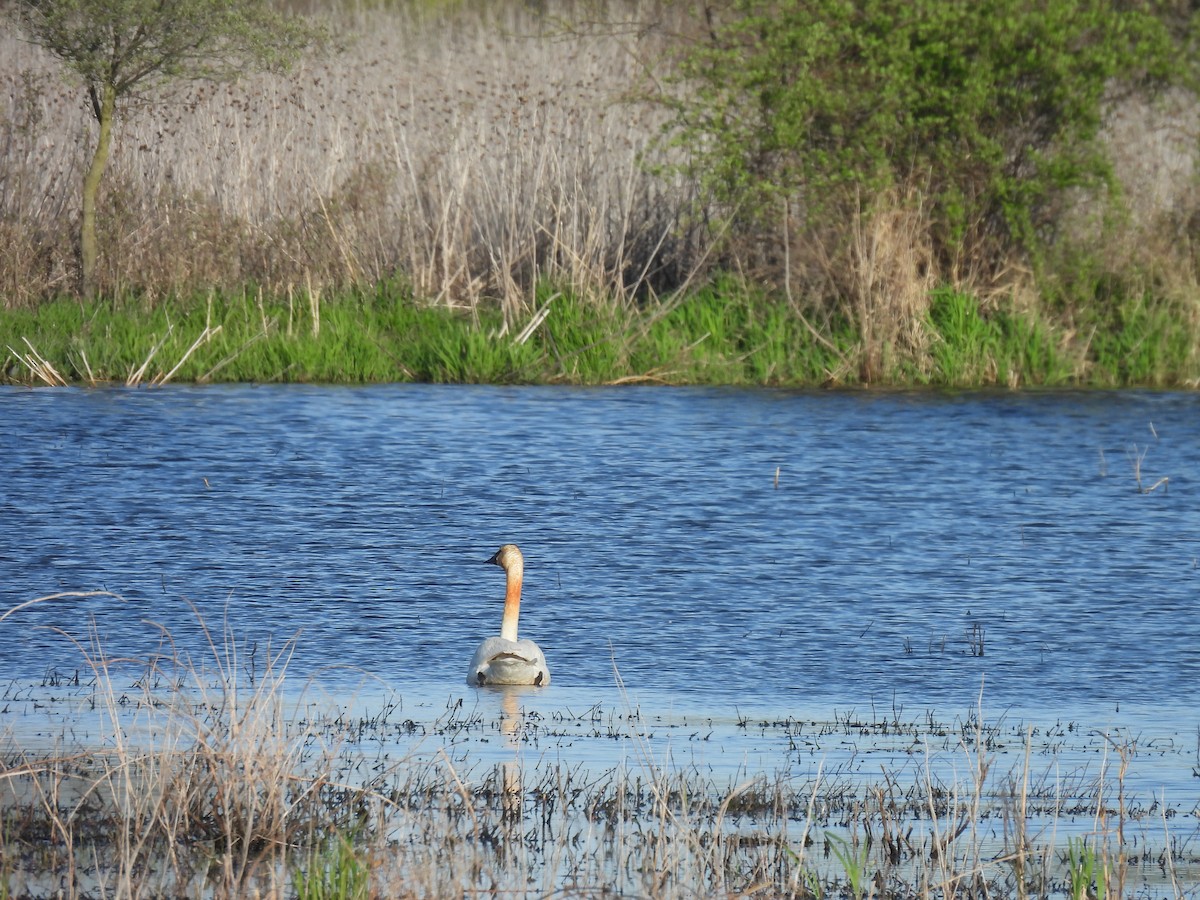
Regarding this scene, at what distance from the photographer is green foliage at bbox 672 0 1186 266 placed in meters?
18.5

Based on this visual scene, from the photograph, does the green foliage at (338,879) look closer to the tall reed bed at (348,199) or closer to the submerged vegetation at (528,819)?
the submerged vegetation at (528,819)

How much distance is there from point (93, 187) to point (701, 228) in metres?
5.70

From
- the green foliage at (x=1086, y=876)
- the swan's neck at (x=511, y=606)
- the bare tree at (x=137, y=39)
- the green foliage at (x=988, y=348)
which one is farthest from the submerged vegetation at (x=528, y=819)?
the bare tree at (x=137, y=39)

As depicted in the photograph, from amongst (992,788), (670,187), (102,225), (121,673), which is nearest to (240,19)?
(102,225)

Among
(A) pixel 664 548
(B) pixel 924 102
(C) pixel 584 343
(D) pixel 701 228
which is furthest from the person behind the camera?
(D) pixel 701 228

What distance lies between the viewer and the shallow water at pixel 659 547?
8.75 m

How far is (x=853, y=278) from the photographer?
1800 centimetres

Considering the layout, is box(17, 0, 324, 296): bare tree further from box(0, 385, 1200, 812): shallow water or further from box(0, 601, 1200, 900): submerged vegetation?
box(0, 601, 1200, 900): submerged vegetation

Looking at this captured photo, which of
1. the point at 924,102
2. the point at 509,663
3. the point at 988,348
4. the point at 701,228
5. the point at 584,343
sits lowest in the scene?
the point at 509,663

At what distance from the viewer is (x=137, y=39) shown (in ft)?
60.1

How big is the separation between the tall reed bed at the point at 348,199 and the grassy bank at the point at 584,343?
1.33 ft

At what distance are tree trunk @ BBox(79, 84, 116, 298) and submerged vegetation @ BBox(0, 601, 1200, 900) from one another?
11.8m

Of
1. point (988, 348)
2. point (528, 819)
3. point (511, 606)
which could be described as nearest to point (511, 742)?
point (528, 819)

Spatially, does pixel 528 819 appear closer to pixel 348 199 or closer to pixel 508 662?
pixel 508 662
